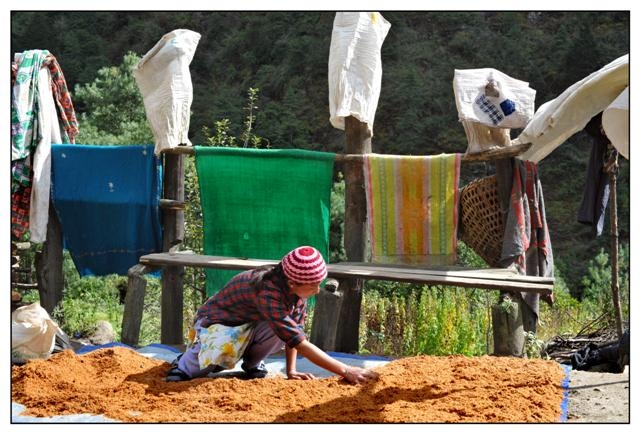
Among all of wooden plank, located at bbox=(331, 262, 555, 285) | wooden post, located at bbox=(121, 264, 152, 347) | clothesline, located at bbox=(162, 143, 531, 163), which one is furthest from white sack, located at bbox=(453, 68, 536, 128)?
wooden post, located at bbox=(121, 264, 152, 347)

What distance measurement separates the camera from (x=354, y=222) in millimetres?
6859

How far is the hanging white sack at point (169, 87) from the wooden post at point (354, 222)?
1296 mm

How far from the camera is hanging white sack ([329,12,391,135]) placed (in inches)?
261

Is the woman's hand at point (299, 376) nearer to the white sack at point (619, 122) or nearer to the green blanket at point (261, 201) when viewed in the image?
the green blanket at point (261, 201)

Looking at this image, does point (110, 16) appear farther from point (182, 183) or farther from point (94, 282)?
point (182, 183)

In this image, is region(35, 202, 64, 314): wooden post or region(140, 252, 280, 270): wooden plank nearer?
region(140, 252, 280, 270): wooden plank

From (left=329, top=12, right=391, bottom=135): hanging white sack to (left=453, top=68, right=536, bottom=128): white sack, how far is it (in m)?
0.65

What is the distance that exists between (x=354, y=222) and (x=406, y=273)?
33.4 inches

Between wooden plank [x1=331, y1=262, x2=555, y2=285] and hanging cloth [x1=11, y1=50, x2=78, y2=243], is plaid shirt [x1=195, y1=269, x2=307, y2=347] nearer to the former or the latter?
wooden plank [x1=331, y1=262, x2=555, y2=285]

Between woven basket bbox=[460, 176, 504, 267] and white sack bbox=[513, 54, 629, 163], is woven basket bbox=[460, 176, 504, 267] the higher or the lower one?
the lower one

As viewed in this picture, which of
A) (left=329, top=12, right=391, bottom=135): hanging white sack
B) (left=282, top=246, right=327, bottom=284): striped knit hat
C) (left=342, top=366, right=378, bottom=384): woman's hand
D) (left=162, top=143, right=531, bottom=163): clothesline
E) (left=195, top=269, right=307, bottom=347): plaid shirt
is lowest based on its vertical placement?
(left=342, top=366, right=378, bottom=384): woman's hand

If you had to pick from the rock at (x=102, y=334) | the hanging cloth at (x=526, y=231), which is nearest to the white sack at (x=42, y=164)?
the rock at (x=102, y=334)

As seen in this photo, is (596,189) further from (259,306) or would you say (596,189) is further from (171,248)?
(171,248)

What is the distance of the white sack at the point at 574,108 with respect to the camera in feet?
17.6
